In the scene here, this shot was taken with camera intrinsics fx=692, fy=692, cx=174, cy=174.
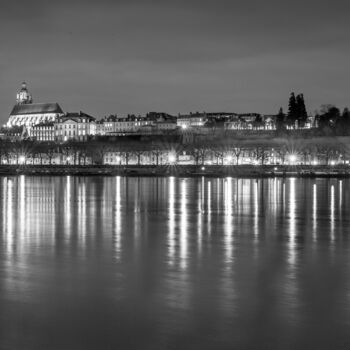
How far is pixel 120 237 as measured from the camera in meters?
14.6

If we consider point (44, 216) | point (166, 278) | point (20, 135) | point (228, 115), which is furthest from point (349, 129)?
point (166, 278)

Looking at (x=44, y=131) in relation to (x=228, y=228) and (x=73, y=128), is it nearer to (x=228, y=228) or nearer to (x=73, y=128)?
(x=73, y=128)

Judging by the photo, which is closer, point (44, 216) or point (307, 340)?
point (307, 340)

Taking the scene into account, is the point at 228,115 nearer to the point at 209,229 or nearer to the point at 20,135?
the point at 20,135

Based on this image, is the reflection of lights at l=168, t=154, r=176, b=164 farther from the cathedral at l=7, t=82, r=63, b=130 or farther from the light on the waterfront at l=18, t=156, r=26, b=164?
the cathedral at l=7, t=82, r=63, b=130

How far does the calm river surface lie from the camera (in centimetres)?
728

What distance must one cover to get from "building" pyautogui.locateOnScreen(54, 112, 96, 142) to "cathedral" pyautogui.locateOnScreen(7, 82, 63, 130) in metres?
8.56

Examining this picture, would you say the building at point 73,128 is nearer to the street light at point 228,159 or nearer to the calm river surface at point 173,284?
the street light at point 228,159

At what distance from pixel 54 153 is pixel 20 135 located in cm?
5865

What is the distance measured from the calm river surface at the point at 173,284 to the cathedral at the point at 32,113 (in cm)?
14646

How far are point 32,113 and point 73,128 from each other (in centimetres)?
2220

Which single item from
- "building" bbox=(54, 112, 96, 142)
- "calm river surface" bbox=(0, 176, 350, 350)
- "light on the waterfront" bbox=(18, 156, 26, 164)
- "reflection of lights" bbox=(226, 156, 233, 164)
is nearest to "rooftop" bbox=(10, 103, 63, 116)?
"building" bbox=(54, 112, 96, 142)

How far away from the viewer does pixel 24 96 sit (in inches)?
7087

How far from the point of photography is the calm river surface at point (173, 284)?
7.28 m
